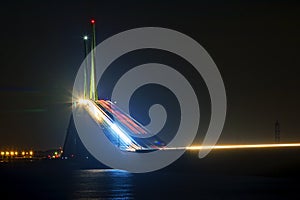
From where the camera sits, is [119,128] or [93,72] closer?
[119,128]

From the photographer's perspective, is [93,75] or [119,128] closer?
[119,128]

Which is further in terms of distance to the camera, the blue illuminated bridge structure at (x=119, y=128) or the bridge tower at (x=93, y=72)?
the bridge tower at (x=93, y=72)

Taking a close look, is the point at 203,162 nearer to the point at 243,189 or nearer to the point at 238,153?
the point at 238,153

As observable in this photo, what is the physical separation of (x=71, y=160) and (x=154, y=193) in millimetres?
81428

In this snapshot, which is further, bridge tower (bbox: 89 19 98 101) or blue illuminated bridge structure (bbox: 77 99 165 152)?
bridge tower (bbox: 89 19 98 101)

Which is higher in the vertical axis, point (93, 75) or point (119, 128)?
point (93, 75)

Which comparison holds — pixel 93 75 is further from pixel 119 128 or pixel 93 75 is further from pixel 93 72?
pixel 119 128

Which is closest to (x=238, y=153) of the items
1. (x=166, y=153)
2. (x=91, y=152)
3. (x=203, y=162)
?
(x=203, y=162)

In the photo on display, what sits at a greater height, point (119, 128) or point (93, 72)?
point (93, 72)

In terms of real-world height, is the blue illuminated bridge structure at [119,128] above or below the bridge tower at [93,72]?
below

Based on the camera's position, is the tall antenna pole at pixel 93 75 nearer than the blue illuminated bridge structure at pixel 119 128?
No

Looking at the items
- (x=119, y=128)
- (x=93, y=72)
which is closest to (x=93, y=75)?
(x=93, y=72)

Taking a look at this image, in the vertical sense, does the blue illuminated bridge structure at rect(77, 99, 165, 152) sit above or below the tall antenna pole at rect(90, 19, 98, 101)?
below

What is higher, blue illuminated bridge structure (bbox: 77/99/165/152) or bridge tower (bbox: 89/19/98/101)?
bridge tower (bbox: 89/19/98/101)
